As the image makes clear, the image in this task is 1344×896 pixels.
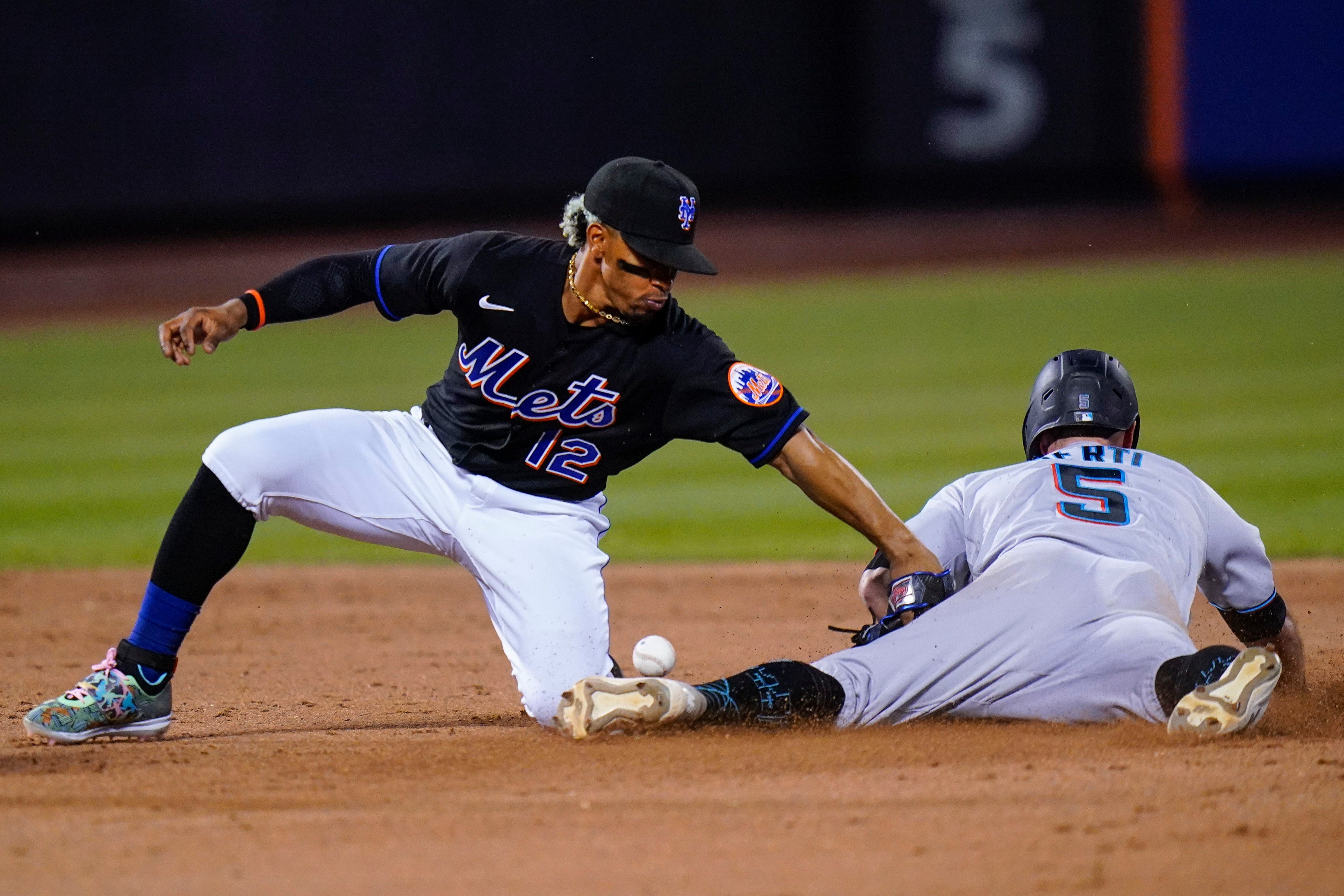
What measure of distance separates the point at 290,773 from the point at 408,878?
0.89 meters

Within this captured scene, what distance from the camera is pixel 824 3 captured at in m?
18.0

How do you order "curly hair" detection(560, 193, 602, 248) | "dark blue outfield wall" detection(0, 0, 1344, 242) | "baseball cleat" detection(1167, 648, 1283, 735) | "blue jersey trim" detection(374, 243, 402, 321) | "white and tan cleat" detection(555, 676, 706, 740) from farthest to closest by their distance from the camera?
1. "dark blue outfield wall" detection(0, 0, 1344, 242)
2. "blue jersey trim" detection(374, 243, 402, 321)
3. "curly hair" detection(560, 193, 602, 248)
4. "white and tan cleat" detection(555, 676, 706, 740)
5. "baseball cleat" detection(1167, 648, 1283, 735)

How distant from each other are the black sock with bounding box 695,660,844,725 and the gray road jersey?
52 cm

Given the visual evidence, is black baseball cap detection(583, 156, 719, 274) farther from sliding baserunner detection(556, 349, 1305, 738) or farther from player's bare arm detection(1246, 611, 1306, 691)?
player's bare arm detection(1246, 611, 1306, 691)

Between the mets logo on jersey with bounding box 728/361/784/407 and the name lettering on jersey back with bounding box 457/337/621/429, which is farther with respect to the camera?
A: the name lettering on jersey back with bounding box 457/337/621/429

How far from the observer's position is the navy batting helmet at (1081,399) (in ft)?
13.7

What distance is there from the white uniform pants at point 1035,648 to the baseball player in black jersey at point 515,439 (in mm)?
203

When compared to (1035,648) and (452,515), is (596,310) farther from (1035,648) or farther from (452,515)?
(1035,648)

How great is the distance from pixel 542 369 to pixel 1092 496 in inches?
57.2

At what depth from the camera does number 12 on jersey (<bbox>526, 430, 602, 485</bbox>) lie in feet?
13.3

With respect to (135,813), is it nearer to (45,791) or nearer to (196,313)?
(45,791)

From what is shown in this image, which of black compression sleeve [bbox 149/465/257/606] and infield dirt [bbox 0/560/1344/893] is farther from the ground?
black compression sleeve [bbox 149/465/257/606]

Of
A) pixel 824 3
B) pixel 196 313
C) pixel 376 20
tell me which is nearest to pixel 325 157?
pixel 376 20

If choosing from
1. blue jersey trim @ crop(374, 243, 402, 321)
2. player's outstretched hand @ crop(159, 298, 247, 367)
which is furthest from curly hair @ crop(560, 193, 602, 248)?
player's outstretched hand @ crop(159, 298, 247, 367)
